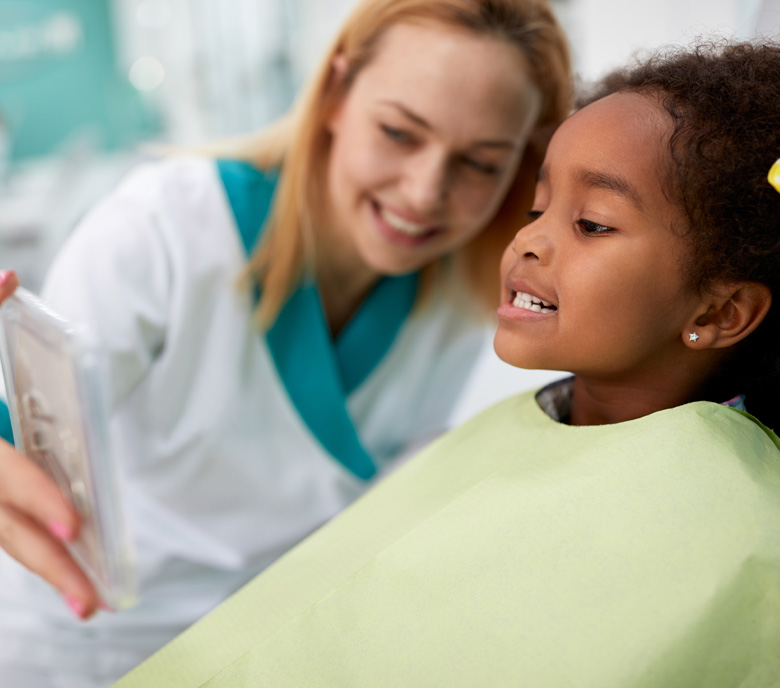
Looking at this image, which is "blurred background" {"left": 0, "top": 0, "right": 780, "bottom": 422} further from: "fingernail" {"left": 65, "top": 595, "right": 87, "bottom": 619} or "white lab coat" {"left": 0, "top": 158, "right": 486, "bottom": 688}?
"fingernail" {"left": 65, "top": 595, "right": 87, "bottom": 619}

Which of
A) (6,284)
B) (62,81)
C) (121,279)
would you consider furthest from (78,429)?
(62,81)

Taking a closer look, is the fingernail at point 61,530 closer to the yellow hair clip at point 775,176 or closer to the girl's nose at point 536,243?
the girl's nose at point 536,243

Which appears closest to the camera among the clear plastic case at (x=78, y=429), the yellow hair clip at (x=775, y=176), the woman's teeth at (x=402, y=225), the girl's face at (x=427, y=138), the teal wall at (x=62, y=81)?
the clear plastic case at (x=78, y=429)

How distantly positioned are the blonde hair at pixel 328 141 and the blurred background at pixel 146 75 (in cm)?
22

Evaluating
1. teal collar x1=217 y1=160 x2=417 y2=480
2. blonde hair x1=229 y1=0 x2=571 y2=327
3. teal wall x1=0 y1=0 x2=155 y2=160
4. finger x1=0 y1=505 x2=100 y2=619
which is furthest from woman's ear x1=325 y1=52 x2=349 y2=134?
teal wall x1=0 y1=0 x2=155 y2=160

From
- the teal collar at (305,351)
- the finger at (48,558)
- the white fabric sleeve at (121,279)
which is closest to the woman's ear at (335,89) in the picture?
the teal collar at (305,351)

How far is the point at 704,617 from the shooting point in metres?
0.50

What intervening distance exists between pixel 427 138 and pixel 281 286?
298mm

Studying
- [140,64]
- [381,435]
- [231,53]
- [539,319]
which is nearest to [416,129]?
[539,319]

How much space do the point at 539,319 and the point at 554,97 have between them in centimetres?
48

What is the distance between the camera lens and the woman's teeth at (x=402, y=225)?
104 cm

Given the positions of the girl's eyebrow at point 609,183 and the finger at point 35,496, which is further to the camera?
the girl's eyebrow at point 609,183

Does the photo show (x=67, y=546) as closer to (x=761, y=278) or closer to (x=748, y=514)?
(x=748, y=514)

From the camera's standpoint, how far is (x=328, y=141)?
1.18 metres
